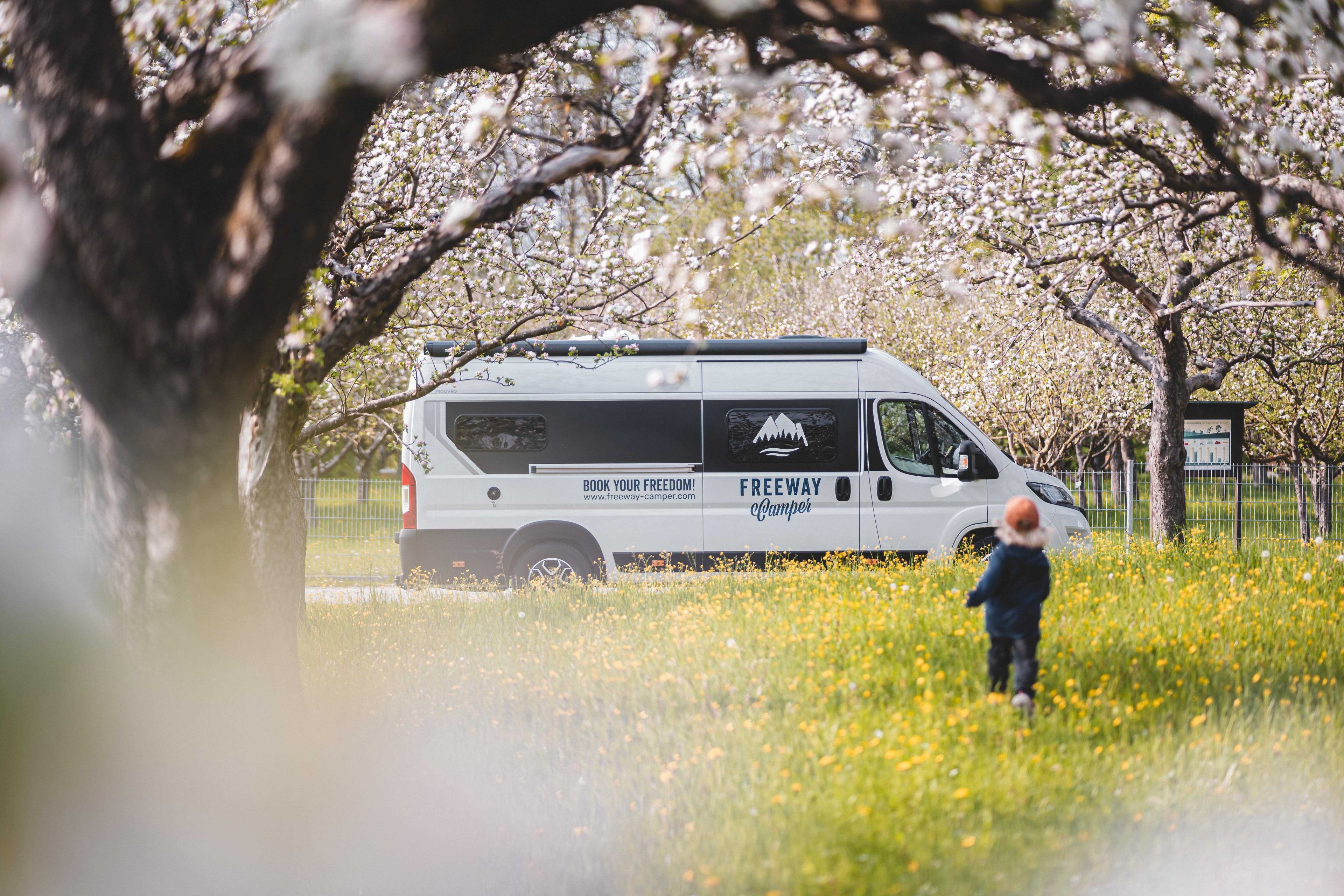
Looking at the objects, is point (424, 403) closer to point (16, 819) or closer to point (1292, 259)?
point (16, 819)

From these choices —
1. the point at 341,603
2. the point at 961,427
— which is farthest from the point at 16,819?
the point at 961,427

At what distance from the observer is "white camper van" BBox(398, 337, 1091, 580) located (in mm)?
9852

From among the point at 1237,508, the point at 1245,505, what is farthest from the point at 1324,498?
the point at 1237,508

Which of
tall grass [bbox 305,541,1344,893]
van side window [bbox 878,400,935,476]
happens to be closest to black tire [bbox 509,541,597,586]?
tall grass [bbox 305,541,1344,893]

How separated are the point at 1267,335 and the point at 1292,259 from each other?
9.06 meters

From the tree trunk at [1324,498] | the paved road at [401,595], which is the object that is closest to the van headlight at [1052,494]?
the paved road at [401,595]

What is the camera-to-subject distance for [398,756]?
4.72m

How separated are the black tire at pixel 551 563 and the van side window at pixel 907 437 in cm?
328

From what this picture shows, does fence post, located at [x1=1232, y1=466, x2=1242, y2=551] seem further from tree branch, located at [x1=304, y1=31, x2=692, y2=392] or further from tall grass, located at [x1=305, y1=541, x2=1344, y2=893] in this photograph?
tree branch, located at [x1=304, y1=31, x2=692, y2=392]

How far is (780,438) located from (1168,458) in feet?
14.8

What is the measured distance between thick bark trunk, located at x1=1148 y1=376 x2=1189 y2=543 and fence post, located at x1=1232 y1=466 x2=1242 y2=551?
104 inches

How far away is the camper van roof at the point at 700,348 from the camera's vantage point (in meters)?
9.27

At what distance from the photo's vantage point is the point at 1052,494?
1031 centimetres

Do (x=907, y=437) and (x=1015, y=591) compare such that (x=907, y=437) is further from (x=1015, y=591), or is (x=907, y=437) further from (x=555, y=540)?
(x=1015, y=591)
